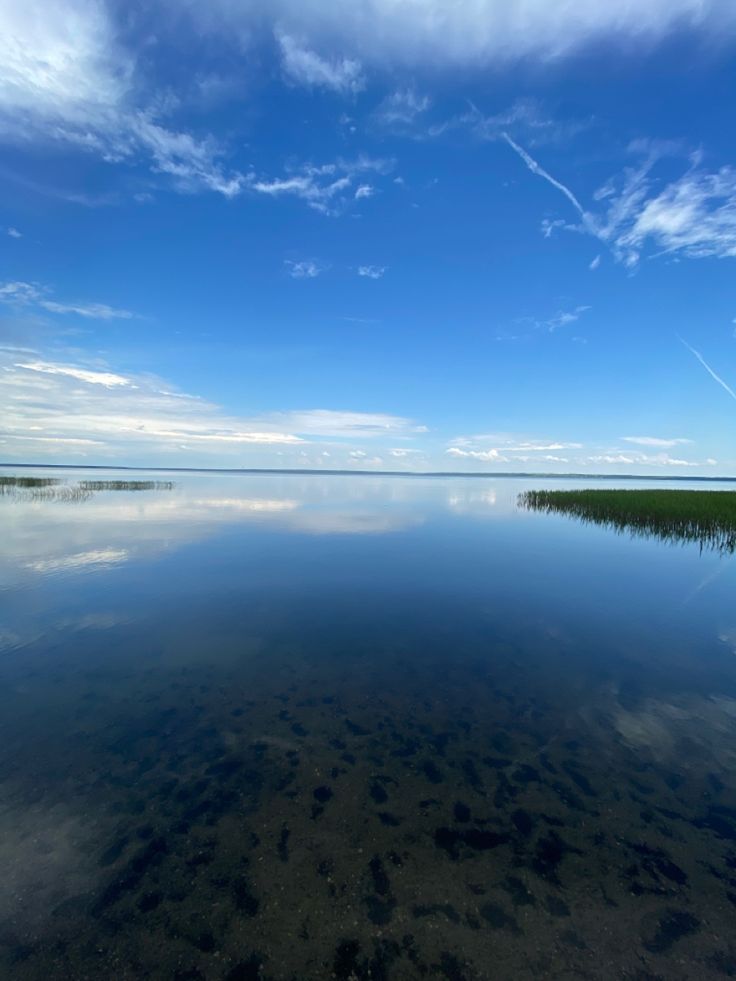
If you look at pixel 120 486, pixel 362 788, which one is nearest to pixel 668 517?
pixel 362 788

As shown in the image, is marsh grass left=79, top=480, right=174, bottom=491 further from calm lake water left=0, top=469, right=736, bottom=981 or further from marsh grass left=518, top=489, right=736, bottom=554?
marsh grass left=518, top=489, right=736, bottom=554

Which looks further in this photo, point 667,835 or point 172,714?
point 172,714

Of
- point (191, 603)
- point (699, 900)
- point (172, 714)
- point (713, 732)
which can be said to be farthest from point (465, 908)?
point (191, 603)

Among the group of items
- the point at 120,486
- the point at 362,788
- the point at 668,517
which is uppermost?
the point at 668,517

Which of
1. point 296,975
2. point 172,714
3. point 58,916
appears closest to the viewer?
point 296,975

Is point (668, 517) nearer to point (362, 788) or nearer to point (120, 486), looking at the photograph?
point (362, 788)

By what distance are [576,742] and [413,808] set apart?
323 centimetres

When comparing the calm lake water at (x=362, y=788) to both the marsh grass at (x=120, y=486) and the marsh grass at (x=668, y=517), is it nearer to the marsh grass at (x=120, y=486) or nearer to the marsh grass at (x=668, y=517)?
the marsh grass at (x=668, y=517)

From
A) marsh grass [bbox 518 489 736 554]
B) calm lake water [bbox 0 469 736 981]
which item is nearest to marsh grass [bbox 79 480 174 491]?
calm lake water [bbox 0 469 736 981]

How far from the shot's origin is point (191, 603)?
44.0 ft

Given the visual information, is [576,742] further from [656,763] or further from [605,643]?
[605,643]

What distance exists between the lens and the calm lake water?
3.80 m

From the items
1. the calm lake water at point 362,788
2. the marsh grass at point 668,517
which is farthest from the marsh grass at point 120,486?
the marsh grass at point 668,517

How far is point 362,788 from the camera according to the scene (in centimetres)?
573
